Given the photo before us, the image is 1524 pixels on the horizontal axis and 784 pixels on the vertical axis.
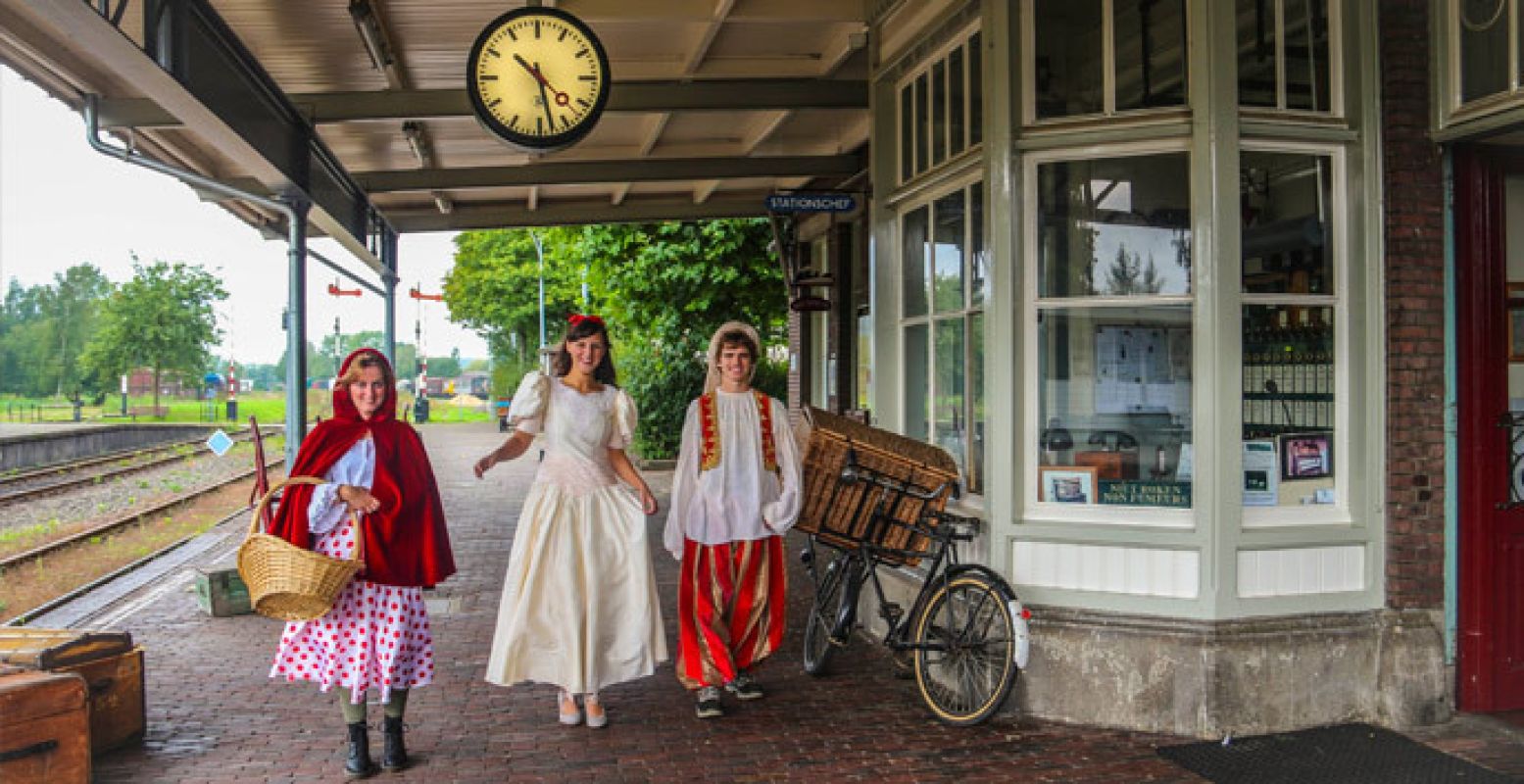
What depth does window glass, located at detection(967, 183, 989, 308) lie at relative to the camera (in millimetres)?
5918

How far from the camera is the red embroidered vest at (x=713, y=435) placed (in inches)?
216

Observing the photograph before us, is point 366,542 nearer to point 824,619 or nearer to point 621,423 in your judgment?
point 621,423

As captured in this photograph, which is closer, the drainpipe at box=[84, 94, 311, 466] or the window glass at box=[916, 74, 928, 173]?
the window glass at box=[916, 74, 928, 173]

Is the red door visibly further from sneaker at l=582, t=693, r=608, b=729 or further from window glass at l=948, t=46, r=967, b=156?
sneaker at l=582, t=693, r=608, b=729

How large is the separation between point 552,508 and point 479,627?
289cm

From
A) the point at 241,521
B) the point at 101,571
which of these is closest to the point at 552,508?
Result: the point at 101,571

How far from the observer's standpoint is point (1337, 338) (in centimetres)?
518

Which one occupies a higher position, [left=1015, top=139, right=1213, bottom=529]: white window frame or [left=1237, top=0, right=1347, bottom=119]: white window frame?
[left=1237, top=0, right=1347, bottom=119]: white window frame

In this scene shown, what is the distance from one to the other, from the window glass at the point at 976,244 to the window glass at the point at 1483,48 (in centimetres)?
227

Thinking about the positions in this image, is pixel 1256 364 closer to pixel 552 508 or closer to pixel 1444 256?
pixel 1444 256

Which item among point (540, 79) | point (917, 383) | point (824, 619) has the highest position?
point (540, 79)

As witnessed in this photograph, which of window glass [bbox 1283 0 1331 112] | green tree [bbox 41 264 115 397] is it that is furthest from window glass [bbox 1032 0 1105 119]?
green tree [bbox 41 264 115 397]

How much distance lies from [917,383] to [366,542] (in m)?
3.69

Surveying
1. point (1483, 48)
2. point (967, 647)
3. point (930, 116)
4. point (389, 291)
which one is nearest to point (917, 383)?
point (930, 116)
